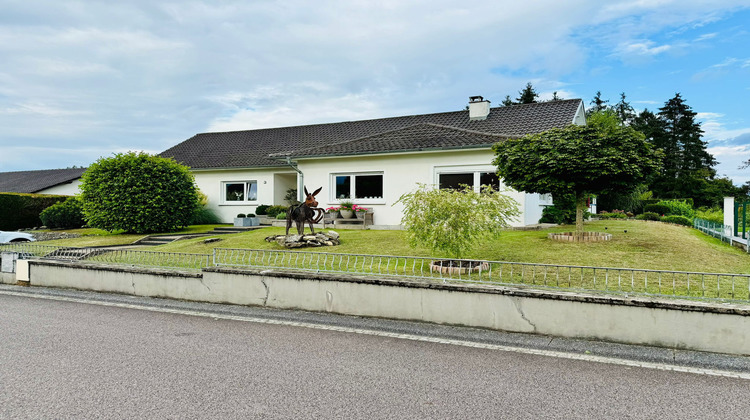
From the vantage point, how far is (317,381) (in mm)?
3957

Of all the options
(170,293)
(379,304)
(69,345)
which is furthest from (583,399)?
(170,293)

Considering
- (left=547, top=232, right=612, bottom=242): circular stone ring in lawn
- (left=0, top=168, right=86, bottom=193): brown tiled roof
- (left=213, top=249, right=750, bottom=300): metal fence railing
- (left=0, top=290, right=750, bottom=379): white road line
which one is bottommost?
(left=0, top=290, right=750, bottom=379): white road line

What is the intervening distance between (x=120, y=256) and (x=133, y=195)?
8128 mm

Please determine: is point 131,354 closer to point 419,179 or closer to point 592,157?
point 592,157

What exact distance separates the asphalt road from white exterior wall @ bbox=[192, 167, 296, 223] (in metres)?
15.4

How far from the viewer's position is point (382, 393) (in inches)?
145

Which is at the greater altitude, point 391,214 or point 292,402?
point 391,214

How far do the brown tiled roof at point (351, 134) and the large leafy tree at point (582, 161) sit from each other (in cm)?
417

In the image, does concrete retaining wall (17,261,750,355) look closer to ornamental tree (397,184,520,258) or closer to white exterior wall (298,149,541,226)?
ornamental tree (397,184,520,258)

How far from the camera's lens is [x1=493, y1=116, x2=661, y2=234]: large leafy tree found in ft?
31.2

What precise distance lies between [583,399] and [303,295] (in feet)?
13.4

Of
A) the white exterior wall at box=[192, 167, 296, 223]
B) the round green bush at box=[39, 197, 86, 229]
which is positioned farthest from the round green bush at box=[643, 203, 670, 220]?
the round green bush at box=[39, 197, 86, 229]

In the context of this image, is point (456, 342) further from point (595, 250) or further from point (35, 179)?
point (35, 179)

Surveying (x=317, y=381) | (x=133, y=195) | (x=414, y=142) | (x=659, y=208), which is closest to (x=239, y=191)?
(x=133, y=195)
